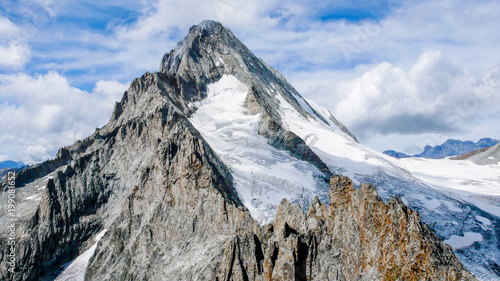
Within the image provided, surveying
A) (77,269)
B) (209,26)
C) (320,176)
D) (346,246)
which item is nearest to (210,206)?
(346,246)

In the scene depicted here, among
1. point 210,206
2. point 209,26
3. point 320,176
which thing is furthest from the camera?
point 209,26

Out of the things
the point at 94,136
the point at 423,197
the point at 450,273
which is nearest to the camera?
the point at 450,273

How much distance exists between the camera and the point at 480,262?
52750 mm

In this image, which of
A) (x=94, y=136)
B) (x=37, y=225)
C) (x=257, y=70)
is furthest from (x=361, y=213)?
(x=257, y=70)

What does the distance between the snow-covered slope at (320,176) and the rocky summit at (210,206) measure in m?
0.50

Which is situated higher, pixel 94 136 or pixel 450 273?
pixel 94 136

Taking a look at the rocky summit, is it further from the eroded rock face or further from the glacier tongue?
the glacier tongue

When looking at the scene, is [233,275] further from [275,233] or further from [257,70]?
[257,70]

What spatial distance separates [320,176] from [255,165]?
1319 centimetres

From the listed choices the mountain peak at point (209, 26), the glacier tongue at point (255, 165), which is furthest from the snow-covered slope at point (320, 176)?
the mountain peak at point (209, 26)

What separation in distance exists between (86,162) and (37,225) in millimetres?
17912

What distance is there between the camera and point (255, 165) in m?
70.2

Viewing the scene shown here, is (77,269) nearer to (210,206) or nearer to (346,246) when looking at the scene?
(210,206)

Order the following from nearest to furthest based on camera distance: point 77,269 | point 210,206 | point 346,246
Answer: point 346,246 < point 210,206 < point 77,269
